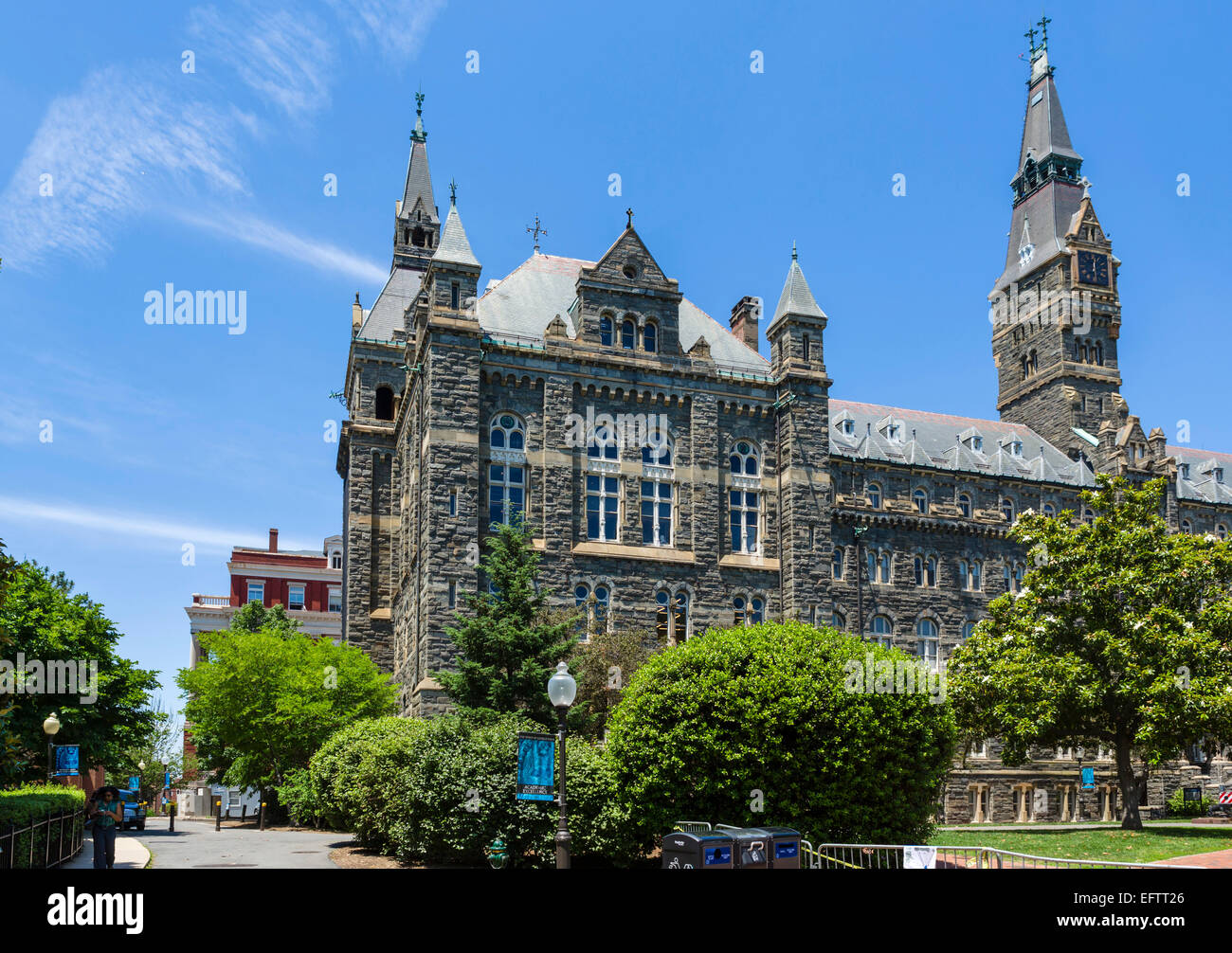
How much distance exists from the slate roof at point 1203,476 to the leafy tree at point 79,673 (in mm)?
57543

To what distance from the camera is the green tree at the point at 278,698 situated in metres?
45.7

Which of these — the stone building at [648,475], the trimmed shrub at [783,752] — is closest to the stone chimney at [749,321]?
the stone building at [648,475]

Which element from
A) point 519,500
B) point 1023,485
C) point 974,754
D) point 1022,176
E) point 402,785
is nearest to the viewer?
point 402,785

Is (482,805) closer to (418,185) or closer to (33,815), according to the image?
(33,815)

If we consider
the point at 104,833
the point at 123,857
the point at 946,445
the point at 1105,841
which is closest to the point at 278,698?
the point at 123,857

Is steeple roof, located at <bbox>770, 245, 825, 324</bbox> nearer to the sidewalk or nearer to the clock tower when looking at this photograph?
the clock tower

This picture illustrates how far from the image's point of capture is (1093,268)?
227ft

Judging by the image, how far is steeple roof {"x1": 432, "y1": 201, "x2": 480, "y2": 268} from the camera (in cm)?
4272

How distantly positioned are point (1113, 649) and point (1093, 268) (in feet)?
131

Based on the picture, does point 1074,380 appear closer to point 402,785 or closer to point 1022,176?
point 1022,176

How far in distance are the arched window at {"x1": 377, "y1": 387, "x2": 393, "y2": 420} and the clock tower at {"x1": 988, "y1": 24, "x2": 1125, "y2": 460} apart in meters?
39.5
